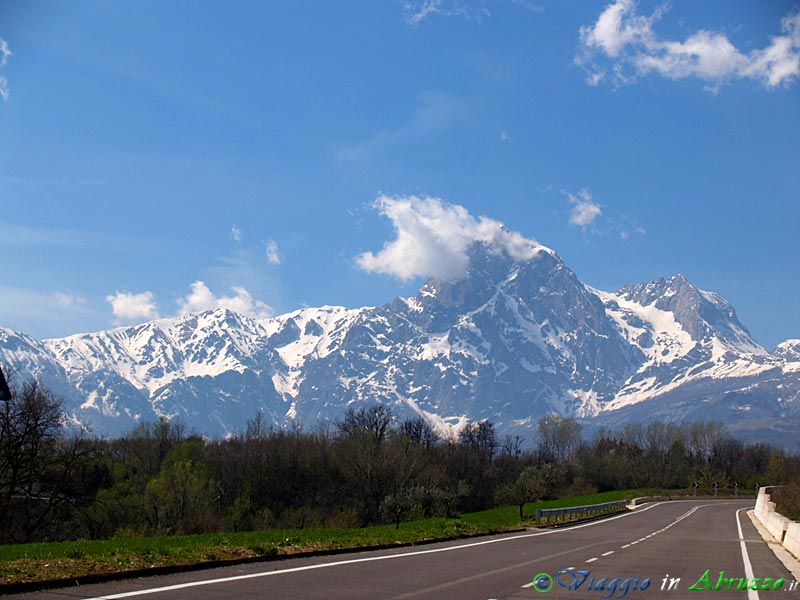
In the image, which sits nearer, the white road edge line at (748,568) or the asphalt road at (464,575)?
the asphalt road at (464,575)

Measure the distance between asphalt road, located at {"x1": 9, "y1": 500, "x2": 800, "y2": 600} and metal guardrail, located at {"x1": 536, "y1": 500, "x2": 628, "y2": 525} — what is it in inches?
739

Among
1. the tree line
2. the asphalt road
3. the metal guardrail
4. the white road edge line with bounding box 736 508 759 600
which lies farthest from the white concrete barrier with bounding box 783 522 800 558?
the tree line

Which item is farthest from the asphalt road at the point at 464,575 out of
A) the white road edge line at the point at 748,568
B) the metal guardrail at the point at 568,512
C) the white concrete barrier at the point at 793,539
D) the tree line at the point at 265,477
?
the metal guardrail at the point at 568,512

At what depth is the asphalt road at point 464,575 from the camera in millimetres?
13430

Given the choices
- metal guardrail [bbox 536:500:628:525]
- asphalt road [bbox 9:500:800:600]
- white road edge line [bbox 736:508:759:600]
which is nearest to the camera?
asphalt road [bbox 9:500:800:600]

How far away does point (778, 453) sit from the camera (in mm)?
153750

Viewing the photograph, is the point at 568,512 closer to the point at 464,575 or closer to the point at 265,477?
the point at 464,575

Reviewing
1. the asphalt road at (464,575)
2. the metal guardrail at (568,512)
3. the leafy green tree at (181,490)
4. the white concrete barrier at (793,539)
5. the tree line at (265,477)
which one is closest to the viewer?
the asphalt road at (464,575)

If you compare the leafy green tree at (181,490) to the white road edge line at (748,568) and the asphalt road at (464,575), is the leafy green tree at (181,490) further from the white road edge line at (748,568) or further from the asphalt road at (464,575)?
the asphalt road at (464,575)

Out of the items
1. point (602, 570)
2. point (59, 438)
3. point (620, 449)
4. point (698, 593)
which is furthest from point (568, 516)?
point (620, 449)

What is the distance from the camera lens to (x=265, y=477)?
324 ft

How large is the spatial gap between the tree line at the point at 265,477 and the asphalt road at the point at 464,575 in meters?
4.74

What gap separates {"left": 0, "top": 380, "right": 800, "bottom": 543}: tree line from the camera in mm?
47031

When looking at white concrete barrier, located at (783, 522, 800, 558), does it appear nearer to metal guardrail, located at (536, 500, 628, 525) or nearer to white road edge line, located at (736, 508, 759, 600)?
white road edge line, located at (736, 508, 759, 600)
